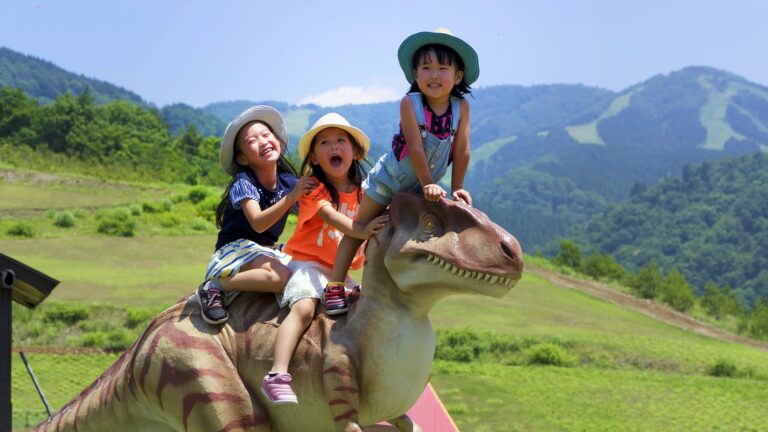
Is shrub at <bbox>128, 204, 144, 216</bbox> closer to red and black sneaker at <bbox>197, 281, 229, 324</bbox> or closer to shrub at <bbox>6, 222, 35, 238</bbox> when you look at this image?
shrub at <bbox>6, 222, 35, 238</bbox>

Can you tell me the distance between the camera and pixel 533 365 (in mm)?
17891

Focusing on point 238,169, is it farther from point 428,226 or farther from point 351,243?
point 428,226

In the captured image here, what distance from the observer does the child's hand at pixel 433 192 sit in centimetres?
369

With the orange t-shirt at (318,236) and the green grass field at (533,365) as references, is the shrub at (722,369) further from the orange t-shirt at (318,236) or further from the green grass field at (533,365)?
the orange t-shirt at (318,236)

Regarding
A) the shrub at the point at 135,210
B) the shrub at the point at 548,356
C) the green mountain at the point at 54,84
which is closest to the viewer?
the shrub at the point at 548,356

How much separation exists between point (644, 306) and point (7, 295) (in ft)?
70.1

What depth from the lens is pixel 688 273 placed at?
296 feet

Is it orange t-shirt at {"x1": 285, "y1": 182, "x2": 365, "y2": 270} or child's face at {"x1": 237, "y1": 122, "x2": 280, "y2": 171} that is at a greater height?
child's face at {"x1": 237, "y1": 122, "x2": 280, "y2": 171}

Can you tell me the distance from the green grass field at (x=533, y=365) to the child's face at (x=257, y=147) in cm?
802

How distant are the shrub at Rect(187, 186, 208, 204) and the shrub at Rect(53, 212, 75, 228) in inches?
223

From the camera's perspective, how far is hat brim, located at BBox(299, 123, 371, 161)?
4258mm

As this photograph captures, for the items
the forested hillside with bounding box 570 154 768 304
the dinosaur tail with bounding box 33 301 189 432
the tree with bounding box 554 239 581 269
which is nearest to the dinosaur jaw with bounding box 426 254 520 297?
the dinosaur tail with bounding box 33 301 189 432

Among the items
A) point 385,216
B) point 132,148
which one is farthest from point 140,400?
point 132,148

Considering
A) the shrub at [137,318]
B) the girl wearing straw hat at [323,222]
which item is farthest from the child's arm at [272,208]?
the shrub at [137,318]
